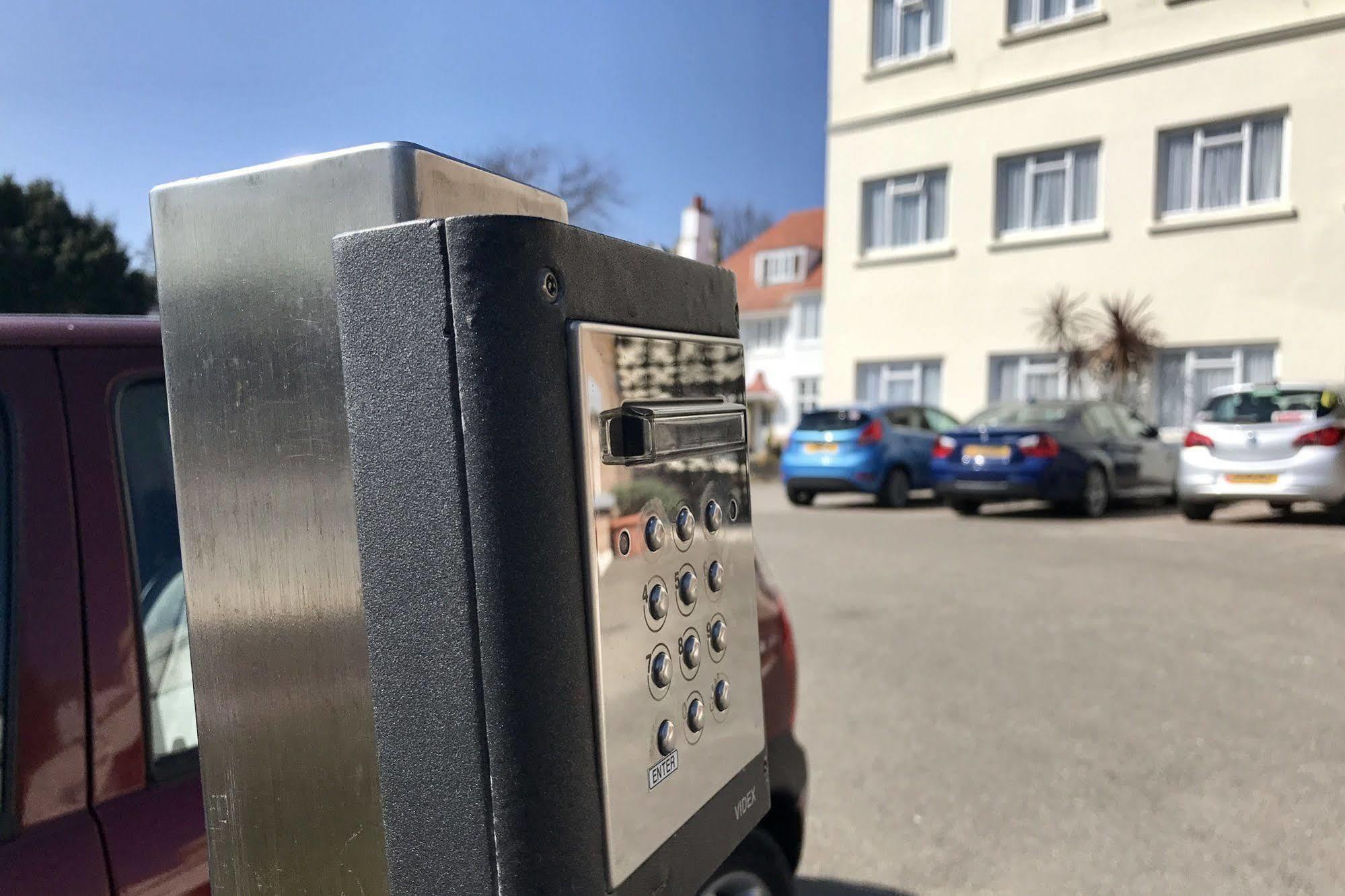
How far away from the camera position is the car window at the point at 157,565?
1539mm

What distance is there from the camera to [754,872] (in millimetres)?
1920

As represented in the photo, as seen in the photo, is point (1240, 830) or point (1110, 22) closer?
point (1240, 830)

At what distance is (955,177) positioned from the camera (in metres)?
19.8

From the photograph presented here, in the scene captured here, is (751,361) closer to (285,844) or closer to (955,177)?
(955,177)

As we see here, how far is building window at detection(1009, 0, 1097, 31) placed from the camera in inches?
726

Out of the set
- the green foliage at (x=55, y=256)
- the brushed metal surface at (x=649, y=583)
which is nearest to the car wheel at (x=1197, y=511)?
the green foliage at (x=55, y=256)

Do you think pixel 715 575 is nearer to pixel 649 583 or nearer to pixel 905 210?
pixel 649 583

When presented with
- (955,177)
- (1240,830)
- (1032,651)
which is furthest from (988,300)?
(1240,830)

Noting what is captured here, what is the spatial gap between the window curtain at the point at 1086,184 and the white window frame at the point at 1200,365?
279cm

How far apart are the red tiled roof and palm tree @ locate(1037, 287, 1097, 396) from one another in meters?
23.6

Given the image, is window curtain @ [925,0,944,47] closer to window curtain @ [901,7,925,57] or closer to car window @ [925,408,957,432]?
window curtain @ [901,7,925,57]

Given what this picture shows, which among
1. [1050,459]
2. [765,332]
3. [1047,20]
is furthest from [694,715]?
[765,332]

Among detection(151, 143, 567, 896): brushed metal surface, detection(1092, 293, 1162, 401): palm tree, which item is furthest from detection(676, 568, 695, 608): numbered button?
detection(1092, 293, 1162, 401): palm tree

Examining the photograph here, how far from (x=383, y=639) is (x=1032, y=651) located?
5.57 m
